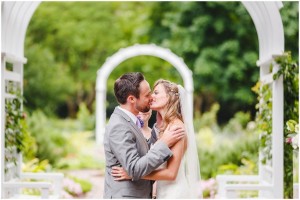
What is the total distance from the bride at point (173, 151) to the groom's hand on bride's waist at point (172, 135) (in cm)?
4

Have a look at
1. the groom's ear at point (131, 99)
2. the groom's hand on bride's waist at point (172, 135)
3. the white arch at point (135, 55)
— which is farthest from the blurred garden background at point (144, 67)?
the groom's hand on bride's waist at point (172, 135)

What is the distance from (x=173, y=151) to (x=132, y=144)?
30 cm

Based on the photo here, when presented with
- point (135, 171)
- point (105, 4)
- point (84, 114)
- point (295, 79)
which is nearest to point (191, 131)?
point (135, 171)

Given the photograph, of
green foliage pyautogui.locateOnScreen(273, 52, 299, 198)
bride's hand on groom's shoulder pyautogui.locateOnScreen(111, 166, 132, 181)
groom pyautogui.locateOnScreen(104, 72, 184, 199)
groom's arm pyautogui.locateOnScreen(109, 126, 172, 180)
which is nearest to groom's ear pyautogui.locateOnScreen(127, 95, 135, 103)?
groom pyautogui.locateOnScreen(104, 72, 184, 199)

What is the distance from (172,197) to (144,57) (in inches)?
706

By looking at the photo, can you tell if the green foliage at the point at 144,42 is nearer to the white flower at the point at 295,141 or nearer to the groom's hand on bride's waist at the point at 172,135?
the white flower at the point at 295,141

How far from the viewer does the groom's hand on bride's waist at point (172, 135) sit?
3.84 metres

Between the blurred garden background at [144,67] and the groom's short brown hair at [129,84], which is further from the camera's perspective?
the blurred garden background at [144,67]

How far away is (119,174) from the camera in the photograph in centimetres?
385

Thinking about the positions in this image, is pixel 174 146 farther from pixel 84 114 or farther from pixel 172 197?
pixel 84 114

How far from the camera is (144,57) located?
71.3 feet

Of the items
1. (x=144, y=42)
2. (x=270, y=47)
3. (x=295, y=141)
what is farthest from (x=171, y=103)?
(x=144, y=42)

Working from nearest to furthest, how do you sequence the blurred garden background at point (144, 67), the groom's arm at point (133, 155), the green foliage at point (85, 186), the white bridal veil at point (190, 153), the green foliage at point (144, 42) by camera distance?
the groom's arm at point (133, 155)
the white bridal veil at point (190, 153)
the green foliage at point (85, 186)
the blurred garden background at point (144, 67)
the green foliage at point (144, 42)

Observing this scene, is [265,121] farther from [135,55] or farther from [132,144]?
[135,55]
